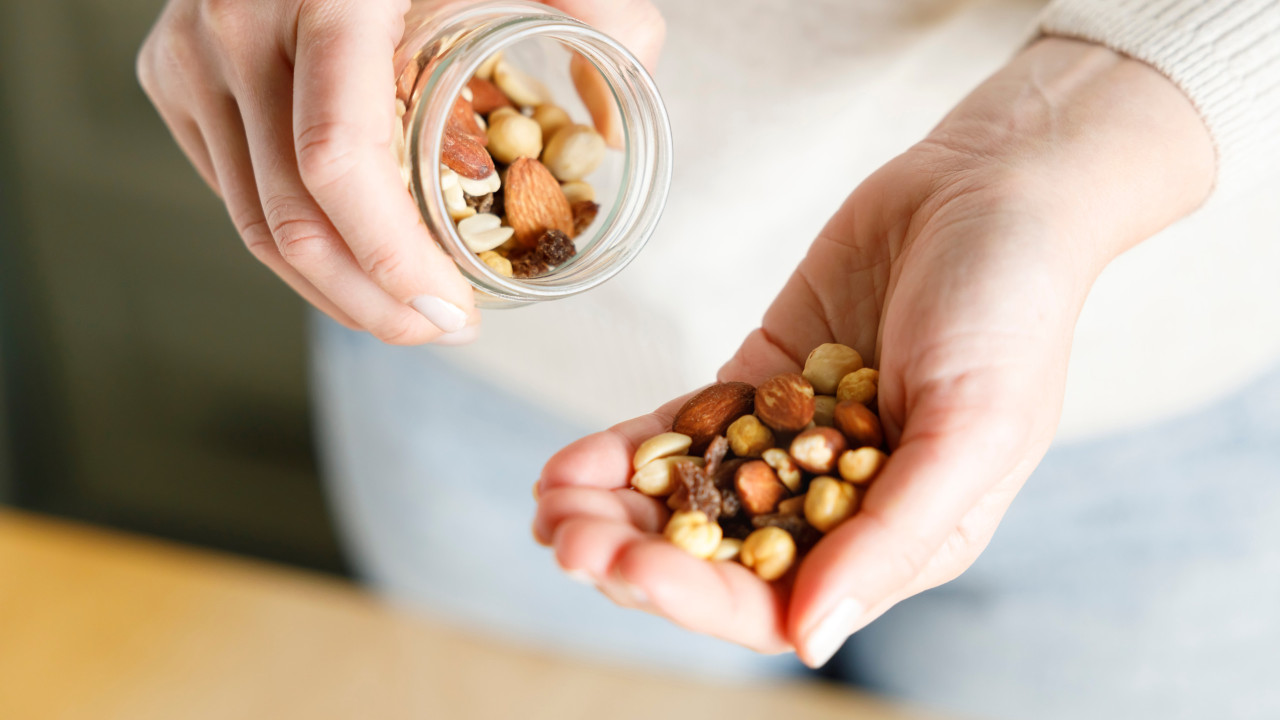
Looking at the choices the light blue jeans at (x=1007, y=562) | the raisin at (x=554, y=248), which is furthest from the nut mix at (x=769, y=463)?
the light blue jeans at (x=1007, y=562)

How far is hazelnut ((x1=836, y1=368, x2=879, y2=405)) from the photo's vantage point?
408 millimetres

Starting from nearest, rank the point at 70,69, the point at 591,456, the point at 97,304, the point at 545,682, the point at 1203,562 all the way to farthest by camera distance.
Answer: the point at 591,456 < the point at 1203,562 < the point at 545,682 < the point at 70,69 < the point at 97,304

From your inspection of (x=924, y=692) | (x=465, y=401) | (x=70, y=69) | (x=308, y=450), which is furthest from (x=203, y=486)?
(x=924, y=692)

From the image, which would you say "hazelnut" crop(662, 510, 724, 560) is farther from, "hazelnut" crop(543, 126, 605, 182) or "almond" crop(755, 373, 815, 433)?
"hazelnut" crop(543, 126, 605, 182)

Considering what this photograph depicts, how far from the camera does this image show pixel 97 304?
1.31m

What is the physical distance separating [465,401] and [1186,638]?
2.44ft

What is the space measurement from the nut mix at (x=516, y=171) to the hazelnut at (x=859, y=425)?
180mm

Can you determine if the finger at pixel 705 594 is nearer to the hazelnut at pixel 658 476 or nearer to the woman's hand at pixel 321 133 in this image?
the hazelnut at pixel 658 476

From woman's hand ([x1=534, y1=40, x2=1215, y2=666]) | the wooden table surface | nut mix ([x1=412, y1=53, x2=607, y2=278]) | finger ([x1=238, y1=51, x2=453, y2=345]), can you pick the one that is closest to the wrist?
woman's hand ([x1=534, y1=40, x2=1215, y2=666])

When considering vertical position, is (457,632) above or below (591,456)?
below

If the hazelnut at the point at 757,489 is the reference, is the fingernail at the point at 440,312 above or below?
above

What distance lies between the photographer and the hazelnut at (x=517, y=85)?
542 millimetres

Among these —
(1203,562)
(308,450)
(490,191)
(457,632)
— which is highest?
(490,191)

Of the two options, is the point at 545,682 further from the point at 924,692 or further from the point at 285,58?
the point at 285,58
